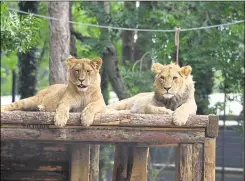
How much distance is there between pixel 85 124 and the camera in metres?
7.32

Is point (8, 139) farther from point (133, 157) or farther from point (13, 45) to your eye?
point (13, 45)

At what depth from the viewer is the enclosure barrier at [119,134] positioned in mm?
7148

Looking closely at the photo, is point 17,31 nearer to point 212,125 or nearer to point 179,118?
point 179,118

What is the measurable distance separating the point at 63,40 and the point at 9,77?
17.5 meters

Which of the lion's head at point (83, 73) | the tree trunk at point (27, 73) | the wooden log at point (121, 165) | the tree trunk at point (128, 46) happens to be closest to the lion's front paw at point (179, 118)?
the lion's head at point (83, 73)

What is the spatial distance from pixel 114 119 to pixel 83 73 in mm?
804

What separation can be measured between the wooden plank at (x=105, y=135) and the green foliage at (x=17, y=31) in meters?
4.23

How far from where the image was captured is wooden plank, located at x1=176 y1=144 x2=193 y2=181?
7.81 meters

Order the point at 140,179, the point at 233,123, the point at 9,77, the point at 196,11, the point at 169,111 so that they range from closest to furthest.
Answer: the point at 169,111, the point at 140,179, the point at 196,11, the point at 233,123, the point at 9,77

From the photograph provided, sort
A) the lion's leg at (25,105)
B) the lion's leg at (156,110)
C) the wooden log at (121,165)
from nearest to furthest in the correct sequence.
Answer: the lion's leg at (156,110), the lion's leg at (25,105), the wooden log at (121,165)

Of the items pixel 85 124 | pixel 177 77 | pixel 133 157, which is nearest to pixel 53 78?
pixel 133 157

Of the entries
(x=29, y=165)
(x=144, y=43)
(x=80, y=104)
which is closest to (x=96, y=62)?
(x=80, y=104)

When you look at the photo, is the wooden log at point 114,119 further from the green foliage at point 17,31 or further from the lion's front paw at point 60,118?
the green foliage at point 17,31

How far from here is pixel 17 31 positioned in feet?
38.3
